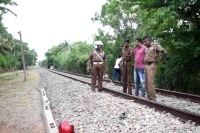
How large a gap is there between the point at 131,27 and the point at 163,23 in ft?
50.1

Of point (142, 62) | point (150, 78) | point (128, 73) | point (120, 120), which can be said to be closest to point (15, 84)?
point (128, 73)

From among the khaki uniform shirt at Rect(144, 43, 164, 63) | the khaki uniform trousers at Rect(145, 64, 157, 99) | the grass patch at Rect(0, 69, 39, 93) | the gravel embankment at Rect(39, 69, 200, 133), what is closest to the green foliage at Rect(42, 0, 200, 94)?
the khaki uniform shirt at Rect(144, 43, 164, 63)

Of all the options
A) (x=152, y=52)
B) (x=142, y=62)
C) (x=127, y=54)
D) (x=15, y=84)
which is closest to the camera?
(x=152, y=52)

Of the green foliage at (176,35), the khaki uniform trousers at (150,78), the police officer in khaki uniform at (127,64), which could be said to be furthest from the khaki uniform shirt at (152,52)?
the police officer in khaki uniform at (127,64)

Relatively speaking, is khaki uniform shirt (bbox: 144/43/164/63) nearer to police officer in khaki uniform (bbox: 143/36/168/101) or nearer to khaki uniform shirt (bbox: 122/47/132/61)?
police officer in khaki uniform (bbox: 143/36/168/101)

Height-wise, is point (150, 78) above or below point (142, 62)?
below

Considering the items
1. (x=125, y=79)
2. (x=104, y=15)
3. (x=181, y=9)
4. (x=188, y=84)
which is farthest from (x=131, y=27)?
(x=181, y=9)

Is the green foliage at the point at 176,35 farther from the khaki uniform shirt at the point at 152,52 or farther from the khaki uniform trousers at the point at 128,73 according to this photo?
the khaki uniform trousers at the point at 128,73

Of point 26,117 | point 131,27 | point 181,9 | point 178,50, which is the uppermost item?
point 131,27

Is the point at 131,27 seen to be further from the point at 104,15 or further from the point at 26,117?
the point at 26,117

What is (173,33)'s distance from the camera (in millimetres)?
7668

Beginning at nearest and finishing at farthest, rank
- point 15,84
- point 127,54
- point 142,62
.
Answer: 1. point 142,62
2. point 127,54
3. point 15,84

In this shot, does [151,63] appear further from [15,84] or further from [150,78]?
[15,84]

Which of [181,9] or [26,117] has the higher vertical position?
[181,9]
